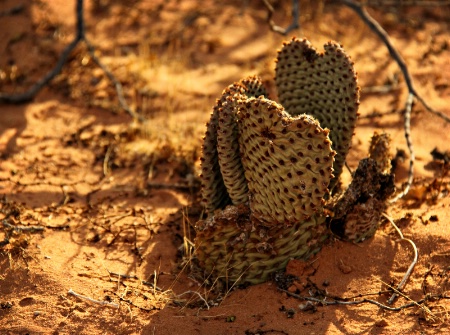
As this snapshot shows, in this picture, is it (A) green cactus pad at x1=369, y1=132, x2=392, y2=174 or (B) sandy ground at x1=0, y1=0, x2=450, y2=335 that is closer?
(B) sandy ground at x1=0, y1=0, x2=450, y2=335

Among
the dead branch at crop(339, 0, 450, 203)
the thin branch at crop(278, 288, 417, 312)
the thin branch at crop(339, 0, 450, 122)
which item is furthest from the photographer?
the thin branch at crop(339, 0, 450, 122)

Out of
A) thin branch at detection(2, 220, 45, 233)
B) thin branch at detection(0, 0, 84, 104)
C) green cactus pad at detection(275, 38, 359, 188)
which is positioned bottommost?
thin branch at detection(2, 220, 45, 233)

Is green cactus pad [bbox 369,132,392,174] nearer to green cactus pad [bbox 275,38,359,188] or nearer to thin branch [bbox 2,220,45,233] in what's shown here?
green cactus pad [bbox 275,38,359,188]

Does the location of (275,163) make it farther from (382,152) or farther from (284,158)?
(382,152)

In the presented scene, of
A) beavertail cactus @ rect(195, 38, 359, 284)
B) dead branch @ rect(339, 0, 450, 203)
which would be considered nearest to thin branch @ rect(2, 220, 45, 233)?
beavertail cactus @ rect(195, 38, 359, 284)

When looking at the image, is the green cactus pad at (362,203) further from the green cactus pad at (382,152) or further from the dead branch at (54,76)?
the dead branch at (54,76)

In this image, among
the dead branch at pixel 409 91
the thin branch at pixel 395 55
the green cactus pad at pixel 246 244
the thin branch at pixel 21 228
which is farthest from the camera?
the thin branch at pixel 395 55

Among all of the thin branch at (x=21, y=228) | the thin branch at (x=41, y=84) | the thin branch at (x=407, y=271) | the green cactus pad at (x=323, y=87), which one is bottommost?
the thin branch at (x=21, y=228)

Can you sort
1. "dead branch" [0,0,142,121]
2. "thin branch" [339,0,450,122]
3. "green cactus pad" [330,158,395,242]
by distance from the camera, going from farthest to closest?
"dead branch" [0,0,142,121] → "thin branch" [339,0,450,122] → "green cactus pad" [330,158,395,242]

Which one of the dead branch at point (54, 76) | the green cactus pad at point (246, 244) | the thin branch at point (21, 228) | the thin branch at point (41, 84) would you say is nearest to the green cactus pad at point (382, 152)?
the green cactus pad at point (246, 244)
